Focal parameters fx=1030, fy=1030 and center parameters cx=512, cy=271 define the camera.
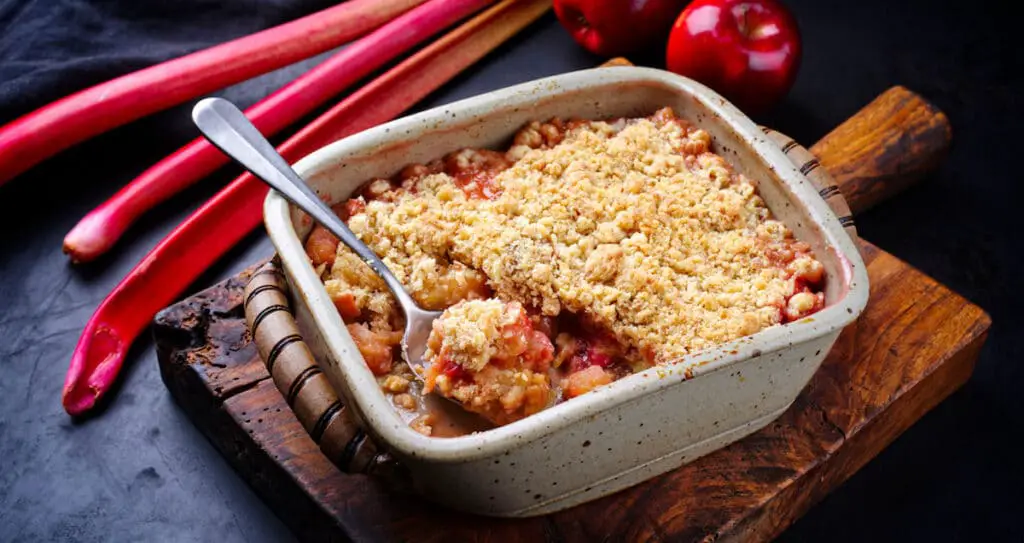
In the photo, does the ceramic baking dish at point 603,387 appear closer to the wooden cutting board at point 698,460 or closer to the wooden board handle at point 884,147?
the wooden cutting board at point 698,460

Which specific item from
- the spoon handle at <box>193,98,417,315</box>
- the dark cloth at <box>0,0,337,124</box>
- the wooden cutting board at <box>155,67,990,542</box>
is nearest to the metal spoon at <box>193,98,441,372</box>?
the spoon handle at <box>193,98,417,315</box>

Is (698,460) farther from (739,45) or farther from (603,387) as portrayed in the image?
(739,45)

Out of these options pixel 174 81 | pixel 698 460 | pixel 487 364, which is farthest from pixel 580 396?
pixel 174 81

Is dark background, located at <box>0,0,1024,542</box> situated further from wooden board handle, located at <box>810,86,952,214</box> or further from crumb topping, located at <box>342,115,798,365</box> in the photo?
crumb topping, located at <box>342,115,798,365</box>

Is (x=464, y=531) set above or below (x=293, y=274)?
below

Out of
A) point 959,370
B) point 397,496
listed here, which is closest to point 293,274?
point 397,496

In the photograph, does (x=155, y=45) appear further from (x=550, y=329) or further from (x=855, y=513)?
(x=855, y=513)

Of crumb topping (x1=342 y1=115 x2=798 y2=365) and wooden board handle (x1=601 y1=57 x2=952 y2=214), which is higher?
crumb topping (x1=342 y1=115 x2=798 y2=365)
